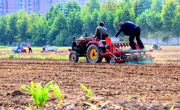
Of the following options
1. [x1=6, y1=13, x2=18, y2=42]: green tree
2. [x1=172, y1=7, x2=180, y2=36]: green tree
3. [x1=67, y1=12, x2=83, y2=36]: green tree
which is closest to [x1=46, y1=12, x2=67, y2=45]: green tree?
[x1=67, y1=12, x2=83, y2=36]: green tree

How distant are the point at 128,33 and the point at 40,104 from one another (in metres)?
8.18

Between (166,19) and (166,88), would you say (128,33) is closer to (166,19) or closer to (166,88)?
(166,88)

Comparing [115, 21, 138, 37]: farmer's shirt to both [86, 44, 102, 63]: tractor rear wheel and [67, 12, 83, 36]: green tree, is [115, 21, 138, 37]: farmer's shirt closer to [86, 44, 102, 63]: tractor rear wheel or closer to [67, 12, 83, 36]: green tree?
[86, 44, 102, 63]: tractor rear wheel

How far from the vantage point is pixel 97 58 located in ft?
38.3

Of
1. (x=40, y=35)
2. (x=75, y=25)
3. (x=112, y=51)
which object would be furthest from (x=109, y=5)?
(x=112, y=51)

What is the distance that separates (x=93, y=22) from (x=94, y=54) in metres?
55.5

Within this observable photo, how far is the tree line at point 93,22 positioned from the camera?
55562 mm

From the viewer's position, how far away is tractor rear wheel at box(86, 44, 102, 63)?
1157cm

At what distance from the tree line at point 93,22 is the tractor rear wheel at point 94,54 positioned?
1266 inches

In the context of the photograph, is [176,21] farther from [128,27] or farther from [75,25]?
[128,27]

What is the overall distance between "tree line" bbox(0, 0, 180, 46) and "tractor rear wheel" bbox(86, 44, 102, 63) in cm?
3217

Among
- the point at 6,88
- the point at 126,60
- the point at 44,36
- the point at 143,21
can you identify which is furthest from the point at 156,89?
the point at 44,36

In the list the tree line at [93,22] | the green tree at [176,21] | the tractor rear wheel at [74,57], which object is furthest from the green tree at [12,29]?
the tractor rear wheel at [74,57]

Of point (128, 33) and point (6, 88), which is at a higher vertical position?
point (128, 33)
